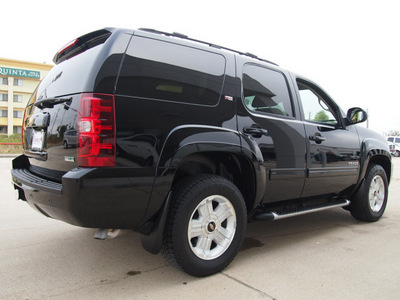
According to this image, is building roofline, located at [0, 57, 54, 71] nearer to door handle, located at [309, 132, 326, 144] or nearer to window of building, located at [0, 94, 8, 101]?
window of building, located at [0, 94, 8, 101]

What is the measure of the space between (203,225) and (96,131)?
1.13 metres

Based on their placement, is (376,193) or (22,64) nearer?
(376,193)

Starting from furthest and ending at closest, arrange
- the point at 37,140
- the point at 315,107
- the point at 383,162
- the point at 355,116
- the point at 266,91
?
the point at 383,162, the point at 355,116, the point at 315,107, the point at 266,91, the point at 37,140

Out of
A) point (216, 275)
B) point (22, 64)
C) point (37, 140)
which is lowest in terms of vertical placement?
point (216, 275)

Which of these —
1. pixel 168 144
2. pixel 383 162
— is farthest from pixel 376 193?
pixel 168 144

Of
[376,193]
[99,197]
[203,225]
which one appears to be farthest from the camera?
[376,193]

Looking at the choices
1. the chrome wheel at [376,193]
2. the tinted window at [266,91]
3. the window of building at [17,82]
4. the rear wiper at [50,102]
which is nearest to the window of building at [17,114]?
the window of building at [17,82]

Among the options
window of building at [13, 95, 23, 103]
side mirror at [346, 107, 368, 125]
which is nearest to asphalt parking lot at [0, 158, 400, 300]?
side mirror at [346, 107, 368, 125]

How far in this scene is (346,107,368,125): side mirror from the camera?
4.12 m

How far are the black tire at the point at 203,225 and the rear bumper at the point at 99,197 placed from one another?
291mm

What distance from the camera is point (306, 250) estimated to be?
3312 millimetres

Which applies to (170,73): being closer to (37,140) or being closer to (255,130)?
(255,130)

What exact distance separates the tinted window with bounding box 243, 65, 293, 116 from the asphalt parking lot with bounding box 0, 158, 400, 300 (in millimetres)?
1458

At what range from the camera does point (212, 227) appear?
104 inches
